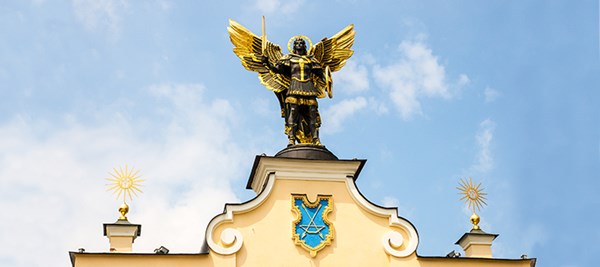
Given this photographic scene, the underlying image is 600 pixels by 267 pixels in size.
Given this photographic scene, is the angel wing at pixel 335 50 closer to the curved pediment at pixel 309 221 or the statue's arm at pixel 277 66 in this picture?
the statue's arm at pixel 277 66

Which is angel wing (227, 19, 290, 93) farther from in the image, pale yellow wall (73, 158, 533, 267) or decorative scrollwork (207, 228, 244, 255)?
decorative scrollwork (207, 228, 244, 255)

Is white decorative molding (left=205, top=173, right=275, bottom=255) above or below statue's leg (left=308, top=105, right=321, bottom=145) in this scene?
below

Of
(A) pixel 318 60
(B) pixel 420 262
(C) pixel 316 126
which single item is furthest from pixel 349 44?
(B) pixel 420 262

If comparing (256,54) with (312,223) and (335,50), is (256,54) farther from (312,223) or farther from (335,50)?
(312,223)

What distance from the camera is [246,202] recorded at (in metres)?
17.6

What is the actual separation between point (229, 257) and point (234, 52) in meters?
4.36

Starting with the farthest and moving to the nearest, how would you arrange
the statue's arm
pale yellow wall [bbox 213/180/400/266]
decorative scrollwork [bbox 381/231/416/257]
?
the statue's arm
decorative scrollwork [bbox 381/231/416/257]
pale yellow wall [bbox 213/180/400/266]

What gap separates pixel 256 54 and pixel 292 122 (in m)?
1.61

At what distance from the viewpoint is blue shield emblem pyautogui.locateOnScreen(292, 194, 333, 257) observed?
57.2 feet

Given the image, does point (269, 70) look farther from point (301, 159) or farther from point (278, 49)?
point (301, 159)

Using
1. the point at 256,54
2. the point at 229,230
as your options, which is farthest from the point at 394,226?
the point at 256,54

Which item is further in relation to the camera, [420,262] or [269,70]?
[269,70]

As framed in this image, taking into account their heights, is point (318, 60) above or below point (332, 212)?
above

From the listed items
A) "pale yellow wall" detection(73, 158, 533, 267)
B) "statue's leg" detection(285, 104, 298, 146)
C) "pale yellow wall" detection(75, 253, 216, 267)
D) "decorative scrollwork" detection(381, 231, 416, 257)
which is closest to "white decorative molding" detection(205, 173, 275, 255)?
"pale yellow wall" detection(73, 158, 533, 267)
